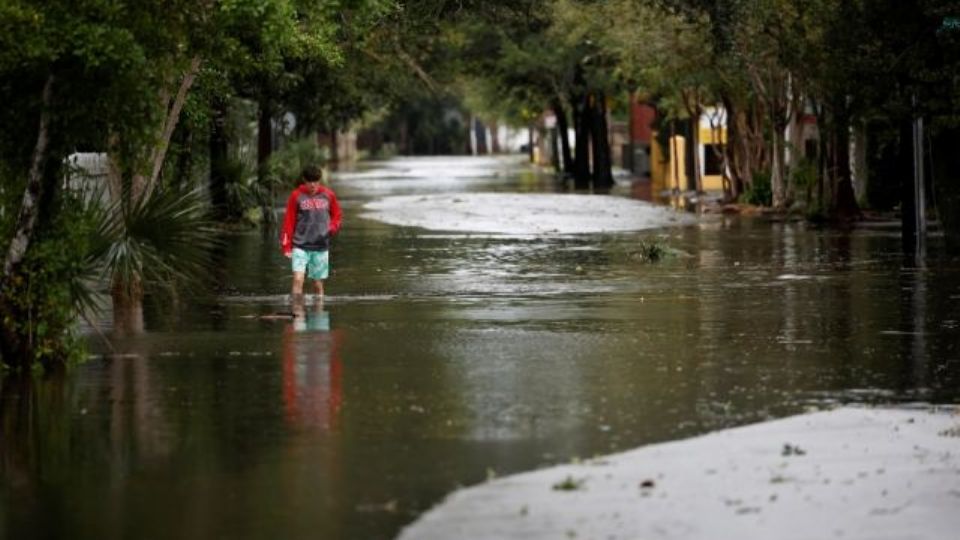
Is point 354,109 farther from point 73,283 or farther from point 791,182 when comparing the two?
point 73,283

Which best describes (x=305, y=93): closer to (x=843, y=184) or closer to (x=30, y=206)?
(x=843, y=184)

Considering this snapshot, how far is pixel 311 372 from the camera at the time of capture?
1475cm

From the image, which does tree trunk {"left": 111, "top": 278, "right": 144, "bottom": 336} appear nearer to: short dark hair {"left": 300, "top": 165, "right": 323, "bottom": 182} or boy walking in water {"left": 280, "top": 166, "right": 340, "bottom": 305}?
boy walking in water {"left": 280, "top": 166, "right": 340, "bottom": 305}

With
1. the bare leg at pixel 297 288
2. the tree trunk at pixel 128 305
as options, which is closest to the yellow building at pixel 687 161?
the bare leg at pixel 297 288

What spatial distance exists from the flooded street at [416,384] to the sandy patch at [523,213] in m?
13.0

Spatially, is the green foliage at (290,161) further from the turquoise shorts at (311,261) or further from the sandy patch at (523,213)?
the turquoise shorts at (311,261)

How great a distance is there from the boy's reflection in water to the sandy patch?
18940 mm

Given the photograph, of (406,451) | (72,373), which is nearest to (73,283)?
(72,373)

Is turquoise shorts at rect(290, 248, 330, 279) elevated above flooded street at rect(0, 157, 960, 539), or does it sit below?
above

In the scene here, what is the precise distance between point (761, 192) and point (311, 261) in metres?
28.7

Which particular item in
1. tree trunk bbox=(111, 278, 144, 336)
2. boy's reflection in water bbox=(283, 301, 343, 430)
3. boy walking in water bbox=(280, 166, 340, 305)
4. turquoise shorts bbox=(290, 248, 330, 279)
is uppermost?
boy walking in water bbox=(280, 166, 340, 305)

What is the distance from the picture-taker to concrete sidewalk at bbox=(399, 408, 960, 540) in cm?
877

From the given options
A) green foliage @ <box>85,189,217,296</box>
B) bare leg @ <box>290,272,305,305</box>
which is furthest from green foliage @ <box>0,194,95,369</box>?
bare leg @ <box>290,272,305,305</box>

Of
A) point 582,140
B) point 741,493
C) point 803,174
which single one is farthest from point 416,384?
point 582,140
